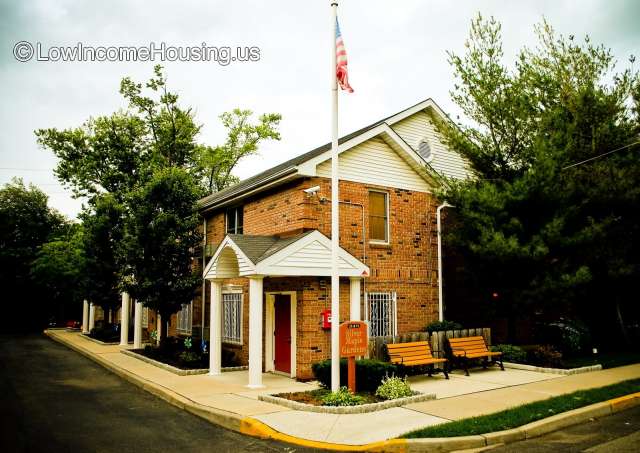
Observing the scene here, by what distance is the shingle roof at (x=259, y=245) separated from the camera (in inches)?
497

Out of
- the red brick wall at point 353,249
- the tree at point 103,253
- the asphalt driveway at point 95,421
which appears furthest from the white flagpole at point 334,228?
the tree at point 103,253

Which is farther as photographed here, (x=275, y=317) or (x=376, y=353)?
(x=275, y=317)

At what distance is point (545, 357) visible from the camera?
14609 millimetres

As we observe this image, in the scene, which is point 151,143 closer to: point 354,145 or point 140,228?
point 140,228

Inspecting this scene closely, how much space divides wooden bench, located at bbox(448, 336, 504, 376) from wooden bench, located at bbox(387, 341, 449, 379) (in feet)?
2.82

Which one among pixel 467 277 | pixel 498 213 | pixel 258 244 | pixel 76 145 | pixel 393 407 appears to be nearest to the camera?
pixel 393 407

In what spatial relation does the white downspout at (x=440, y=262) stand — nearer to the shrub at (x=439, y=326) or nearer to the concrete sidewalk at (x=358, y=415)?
the shrub at (x=439, y=326)

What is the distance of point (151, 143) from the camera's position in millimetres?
34812

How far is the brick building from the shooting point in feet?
43.1

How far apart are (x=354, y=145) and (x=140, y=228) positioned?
8.30 m

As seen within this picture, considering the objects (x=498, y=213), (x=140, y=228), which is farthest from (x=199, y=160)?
(x=498, y=213)

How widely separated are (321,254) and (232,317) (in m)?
5.61

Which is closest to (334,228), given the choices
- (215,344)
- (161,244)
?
(215,344)

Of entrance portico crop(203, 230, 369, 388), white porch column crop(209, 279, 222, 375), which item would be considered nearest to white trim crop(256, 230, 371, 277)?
entrance portico crop(203, 230, 369, 388)
